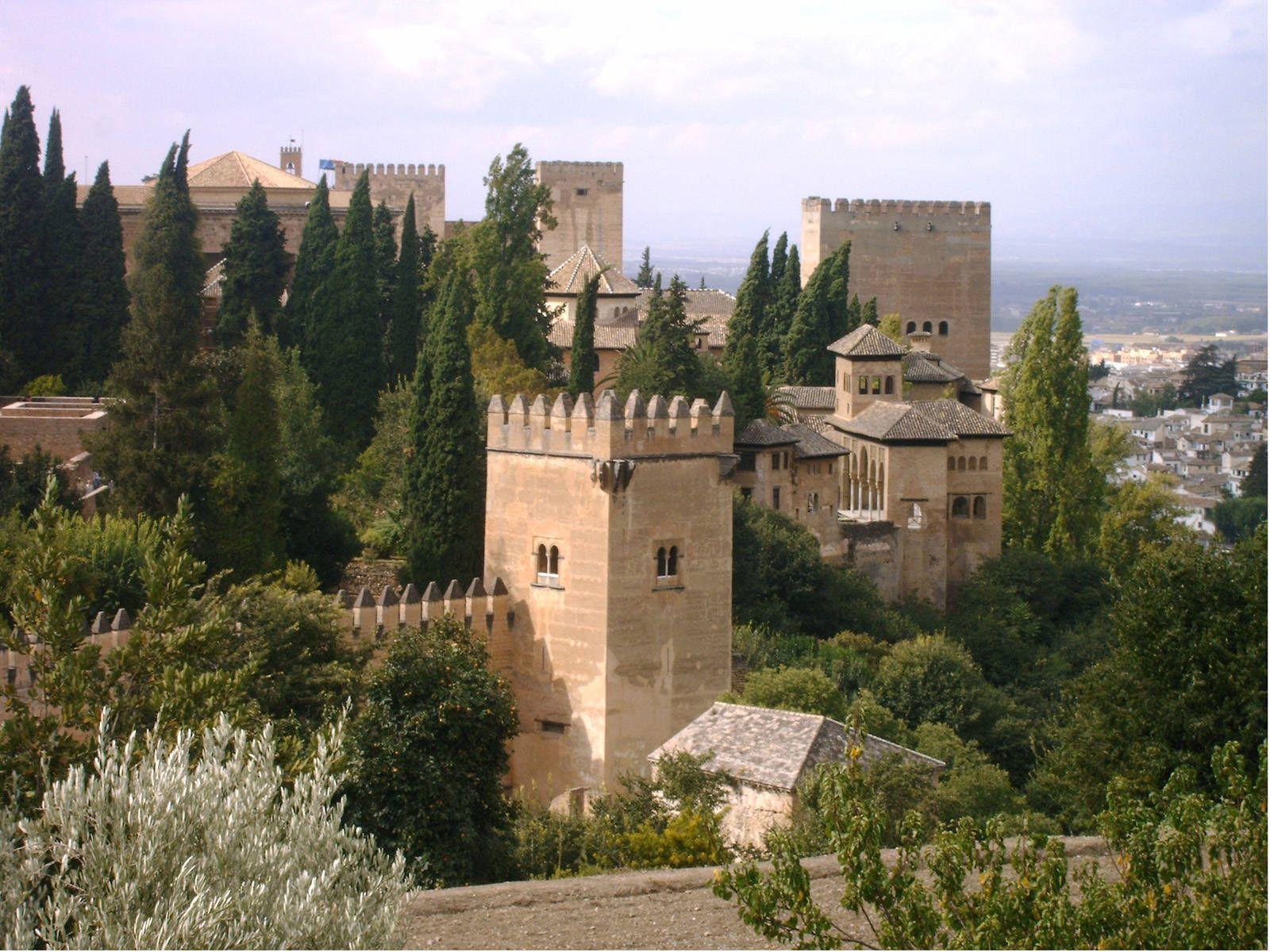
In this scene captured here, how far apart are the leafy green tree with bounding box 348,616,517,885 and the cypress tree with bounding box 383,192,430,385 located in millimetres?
17526

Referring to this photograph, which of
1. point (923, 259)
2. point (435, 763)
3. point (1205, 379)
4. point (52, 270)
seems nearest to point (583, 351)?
point (52, 270)

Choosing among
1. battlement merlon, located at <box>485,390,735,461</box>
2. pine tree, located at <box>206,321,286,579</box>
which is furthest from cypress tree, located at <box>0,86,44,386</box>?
battlement merlon, located at <box>485,390,735,461</box>

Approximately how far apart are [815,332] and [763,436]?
8.63 metres

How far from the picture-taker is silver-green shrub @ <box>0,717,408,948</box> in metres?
9.58

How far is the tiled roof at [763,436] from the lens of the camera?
3559cm

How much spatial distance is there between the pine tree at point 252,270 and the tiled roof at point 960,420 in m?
11.9

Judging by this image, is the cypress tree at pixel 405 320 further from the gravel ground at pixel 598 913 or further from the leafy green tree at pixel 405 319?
the gravel ground at pixel 598 913

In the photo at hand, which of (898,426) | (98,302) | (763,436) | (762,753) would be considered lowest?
(762,753)

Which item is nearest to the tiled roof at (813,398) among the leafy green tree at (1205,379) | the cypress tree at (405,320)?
the cypress tree at (405,320)

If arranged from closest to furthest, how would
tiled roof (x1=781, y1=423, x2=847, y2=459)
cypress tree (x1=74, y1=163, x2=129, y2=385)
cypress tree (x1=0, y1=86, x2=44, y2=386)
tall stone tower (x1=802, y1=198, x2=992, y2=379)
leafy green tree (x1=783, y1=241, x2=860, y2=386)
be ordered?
1. cypress tree (x1=0, y1=86, x2=44, y2=386)
2. cypress tree (x1=74, y1=163, x2=129, y2=385)
3. tiled roof (x1=781, y1=423, x2=847, y2=459)
4. leafy green tree (x1=783, y1=241, x2=860, y2=386)
5. tall stone tower (x1=802, y1=198, x2=992, y2=379)

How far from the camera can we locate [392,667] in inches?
741

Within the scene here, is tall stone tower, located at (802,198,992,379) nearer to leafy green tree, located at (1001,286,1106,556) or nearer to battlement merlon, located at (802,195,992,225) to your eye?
battlement merlon, located at (802,195,992,225)

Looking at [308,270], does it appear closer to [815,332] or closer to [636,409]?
[815,332]

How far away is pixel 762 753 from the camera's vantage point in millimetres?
20469
